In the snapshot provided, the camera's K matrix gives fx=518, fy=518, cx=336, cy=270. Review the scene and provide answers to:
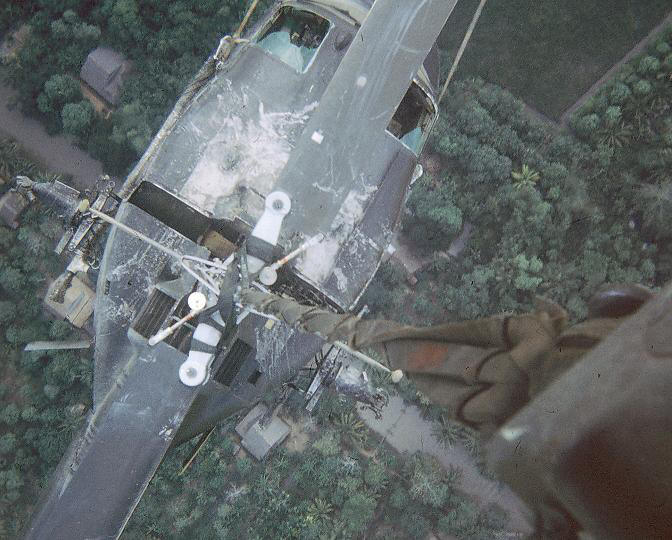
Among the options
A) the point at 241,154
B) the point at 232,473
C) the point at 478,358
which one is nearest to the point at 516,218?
the point at 241,154

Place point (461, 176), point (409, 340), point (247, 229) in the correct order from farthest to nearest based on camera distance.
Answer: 1. point (461, 176)
2. point (247, 229)
3. point (409, 340)

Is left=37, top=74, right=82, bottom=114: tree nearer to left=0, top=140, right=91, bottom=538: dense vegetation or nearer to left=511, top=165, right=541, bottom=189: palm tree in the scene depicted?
left=0, top=140, right=91, bottom=538: dense vegetation

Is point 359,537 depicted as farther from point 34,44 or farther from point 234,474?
point 34,44

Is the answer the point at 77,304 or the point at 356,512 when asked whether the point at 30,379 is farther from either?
the point at 356,512

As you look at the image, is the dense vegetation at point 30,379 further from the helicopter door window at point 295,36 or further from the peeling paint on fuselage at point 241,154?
the helicopter door window at point 295,36

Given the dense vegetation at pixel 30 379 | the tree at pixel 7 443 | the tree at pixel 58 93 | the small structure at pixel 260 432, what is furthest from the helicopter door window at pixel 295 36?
the tree at pixel 7 443

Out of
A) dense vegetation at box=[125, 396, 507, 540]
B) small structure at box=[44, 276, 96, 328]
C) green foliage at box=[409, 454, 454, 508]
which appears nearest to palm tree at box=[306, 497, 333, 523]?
dense vegetation at box=[125, 396, 507, 540]

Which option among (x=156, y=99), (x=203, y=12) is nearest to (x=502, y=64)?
(x=203, y=12)
